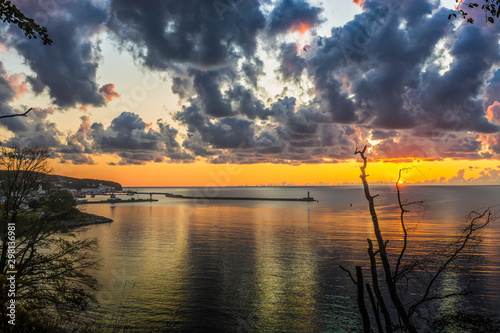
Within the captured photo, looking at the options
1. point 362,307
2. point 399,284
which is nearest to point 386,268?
point 362,307

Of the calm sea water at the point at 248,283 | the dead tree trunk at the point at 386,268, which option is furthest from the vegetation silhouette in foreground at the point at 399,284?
the calm sea water at the point at 248,283

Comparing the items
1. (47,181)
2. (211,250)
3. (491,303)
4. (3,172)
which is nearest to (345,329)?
(491,303)

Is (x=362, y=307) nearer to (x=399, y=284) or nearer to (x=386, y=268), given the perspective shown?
(x=386, y=268)

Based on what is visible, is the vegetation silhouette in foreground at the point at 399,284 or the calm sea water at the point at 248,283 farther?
the calm sea water at the point at 248,283

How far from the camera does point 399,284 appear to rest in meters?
37.0

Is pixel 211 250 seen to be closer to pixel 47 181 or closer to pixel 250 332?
pixel 250 332

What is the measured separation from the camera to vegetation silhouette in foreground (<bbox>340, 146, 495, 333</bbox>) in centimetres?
1350

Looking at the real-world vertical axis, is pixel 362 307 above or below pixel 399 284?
above

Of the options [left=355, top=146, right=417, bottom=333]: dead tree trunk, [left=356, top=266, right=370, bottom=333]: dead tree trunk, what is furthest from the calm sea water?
[left=356, top=266, right=370, bottom=333]: dead tree trunk

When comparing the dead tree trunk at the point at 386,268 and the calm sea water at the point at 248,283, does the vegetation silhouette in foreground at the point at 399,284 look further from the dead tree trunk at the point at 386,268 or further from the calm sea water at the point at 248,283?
the calm sea water at the point at 248,283

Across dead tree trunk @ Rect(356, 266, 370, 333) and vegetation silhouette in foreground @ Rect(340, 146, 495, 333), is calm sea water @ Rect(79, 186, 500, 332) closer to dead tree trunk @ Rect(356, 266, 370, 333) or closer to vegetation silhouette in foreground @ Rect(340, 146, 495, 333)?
vegetation silhouette in foreground @ Rect(340, 146, 495, 333)

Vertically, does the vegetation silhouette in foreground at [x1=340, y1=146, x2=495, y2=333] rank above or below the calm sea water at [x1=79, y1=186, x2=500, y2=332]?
above

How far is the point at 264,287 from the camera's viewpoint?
3591 centimetres

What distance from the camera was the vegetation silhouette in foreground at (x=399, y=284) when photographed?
1350 centimetres
